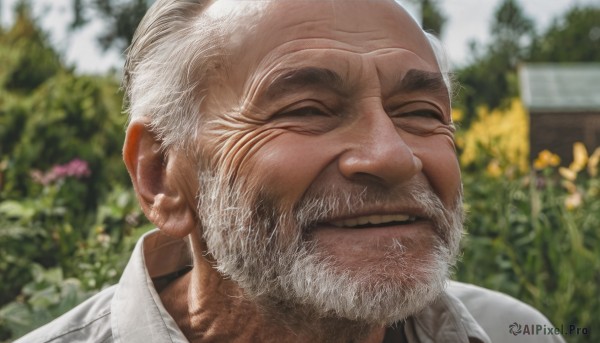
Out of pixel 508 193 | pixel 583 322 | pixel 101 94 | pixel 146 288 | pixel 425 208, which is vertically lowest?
pixel 583 322

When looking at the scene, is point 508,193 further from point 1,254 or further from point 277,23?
point 1,254

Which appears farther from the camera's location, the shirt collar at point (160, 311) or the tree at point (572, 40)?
the tree at point (572, 40)

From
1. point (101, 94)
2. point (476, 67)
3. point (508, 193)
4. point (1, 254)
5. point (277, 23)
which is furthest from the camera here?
point (476, 67)

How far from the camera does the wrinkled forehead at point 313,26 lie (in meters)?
1.89

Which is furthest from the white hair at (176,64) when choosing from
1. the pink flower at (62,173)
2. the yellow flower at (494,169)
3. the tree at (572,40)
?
the tree at (572,40)

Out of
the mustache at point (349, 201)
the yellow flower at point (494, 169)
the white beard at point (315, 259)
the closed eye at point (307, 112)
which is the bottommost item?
the yellow flower at point (494, 169)

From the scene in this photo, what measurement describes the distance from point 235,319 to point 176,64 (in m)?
0.79

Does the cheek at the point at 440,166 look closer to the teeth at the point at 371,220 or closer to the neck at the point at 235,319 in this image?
the teeth at the point at 371,220

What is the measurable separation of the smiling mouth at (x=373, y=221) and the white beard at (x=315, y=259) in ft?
0.13

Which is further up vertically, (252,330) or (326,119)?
(326,119)

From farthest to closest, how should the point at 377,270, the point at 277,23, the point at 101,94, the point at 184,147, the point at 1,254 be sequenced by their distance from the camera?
the point at 101,94
the point at 1,254
the point at 184,147
the point at 277,23
the point at 377,270

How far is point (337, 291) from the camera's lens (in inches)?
69.8

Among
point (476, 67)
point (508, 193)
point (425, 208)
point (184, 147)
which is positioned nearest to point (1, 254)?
point (184, 147)

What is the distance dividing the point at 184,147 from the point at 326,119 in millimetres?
461
